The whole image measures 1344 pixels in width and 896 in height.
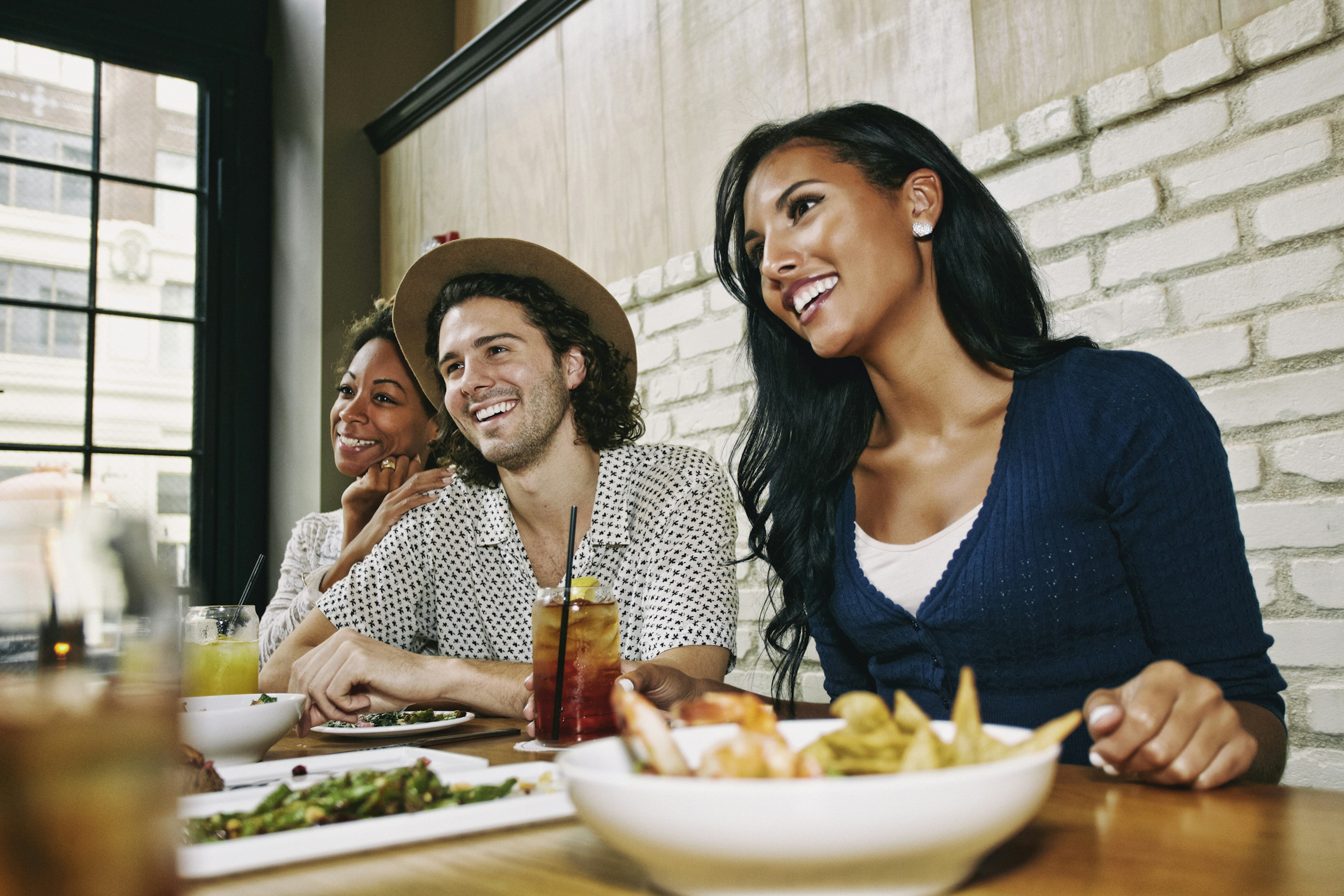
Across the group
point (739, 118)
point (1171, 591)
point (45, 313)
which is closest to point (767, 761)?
point (1171, 591)

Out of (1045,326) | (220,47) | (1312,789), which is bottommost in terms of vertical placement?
(1312,789)

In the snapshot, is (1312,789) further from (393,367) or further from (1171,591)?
(393,367)

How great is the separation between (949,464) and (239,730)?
A: 97 cm

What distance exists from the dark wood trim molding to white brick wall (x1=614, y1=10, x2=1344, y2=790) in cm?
209

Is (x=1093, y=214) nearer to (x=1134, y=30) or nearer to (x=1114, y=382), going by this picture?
(x=1134, y=30)

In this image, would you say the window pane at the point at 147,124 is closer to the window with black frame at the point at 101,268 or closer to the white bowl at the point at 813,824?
the window with black frame at the point at 101,268

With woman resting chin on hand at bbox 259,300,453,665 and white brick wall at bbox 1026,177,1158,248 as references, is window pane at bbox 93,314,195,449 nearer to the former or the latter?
woman resting chin on hand at bbox 259,300,453,665

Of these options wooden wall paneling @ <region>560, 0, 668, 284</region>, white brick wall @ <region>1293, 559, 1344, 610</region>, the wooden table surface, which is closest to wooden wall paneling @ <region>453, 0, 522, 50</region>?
wooden wall paneling @ <region>560, 0, 668, 284</region>

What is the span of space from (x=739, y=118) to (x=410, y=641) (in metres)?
1.63

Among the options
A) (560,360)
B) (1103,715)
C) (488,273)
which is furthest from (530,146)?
(1103,715)

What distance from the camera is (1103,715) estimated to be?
0.72m

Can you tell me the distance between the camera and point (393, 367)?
2.94 metres

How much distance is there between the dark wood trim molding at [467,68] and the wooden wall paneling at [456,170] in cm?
5

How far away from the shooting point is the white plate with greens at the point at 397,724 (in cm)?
117
